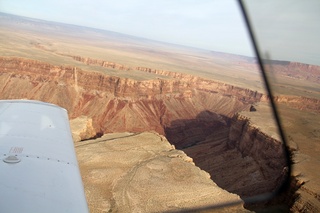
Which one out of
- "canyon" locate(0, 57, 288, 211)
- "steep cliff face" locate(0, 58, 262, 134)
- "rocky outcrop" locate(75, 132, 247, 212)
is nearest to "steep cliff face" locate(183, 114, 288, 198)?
"canyon" locate(0, 57, 288, 211)

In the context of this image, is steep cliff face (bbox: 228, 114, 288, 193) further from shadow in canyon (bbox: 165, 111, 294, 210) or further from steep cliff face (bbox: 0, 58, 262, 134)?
steep cliff face (bbox: 0, 58, 262, 134)

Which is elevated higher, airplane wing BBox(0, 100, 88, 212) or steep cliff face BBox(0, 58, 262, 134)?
airplane wing BBox(0, 100, 88, 212)

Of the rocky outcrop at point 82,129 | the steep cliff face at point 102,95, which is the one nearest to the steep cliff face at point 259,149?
the rocky outcrop at point 82,129

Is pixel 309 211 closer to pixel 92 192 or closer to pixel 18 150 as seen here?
pixel 92 192

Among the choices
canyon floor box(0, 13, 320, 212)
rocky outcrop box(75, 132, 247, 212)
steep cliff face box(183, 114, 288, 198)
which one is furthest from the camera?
steep cliff face box(183, 114, 288, 198)

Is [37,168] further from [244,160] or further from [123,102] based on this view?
[123,102]
